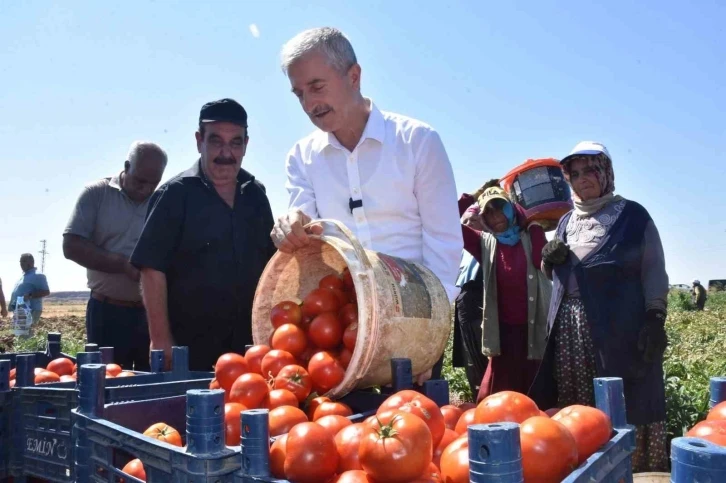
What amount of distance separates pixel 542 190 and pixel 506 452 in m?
5.24

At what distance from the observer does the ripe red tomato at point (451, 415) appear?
1861mm

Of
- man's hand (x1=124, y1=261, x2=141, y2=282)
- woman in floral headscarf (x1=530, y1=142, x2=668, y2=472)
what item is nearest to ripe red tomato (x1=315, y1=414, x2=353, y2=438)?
woman in floral headscarf (x1=530, y1=142, x2=668, y2=472)

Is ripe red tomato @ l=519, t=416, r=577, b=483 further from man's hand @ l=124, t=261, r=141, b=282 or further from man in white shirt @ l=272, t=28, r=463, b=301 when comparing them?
man's hand @ l=124, t=261, r=141, b=282

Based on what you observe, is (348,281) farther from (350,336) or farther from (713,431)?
(713,431)

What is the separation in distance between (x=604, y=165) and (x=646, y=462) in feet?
6.21

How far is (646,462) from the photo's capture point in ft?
12.7

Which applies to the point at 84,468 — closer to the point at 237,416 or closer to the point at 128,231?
the point at 237,416

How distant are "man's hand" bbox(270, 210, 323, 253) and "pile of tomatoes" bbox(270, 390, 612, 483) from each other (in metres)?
0.99

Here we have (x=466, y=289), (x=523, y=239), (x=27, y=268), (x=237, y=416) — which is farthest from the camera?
(x=27, y=268)

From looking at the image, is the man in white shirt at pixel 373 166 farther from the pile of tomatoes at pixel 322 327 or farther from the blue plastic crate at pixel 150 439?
the blue plastic crate at pixel 150 439

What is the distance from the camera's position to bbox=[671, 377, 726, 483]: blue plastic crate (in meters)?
0.87

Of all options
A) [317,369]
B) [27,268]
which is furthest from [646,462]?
[27,268]

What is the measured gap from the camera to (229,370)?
2.17m

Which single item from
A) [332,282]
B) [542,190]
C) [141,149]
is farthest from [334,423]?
[542,190]
